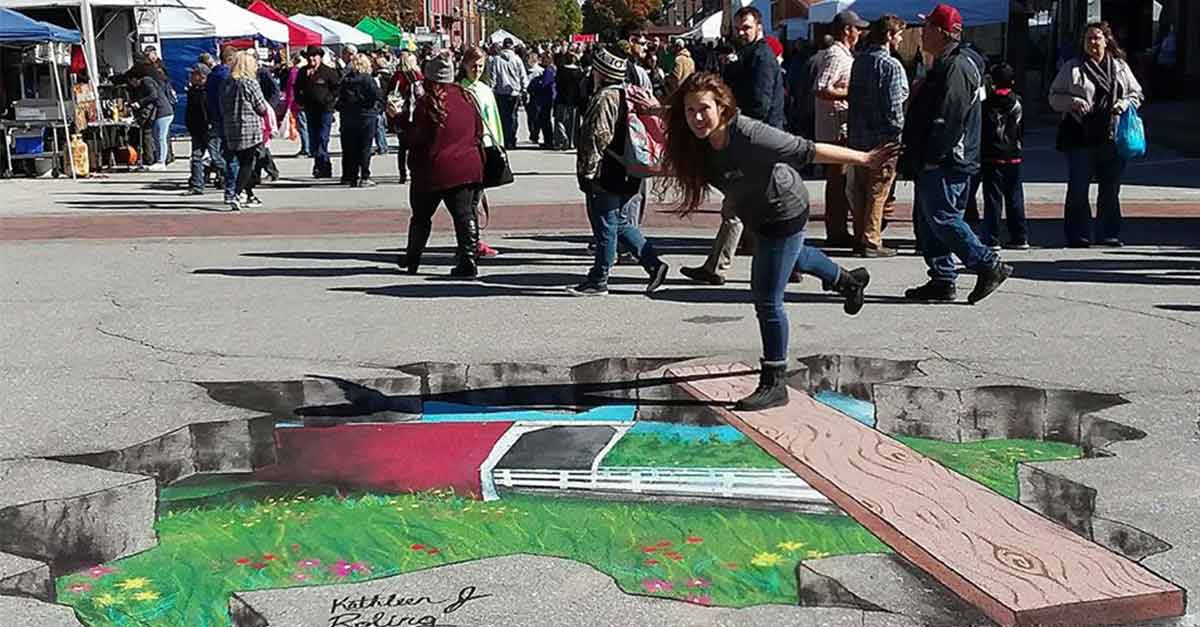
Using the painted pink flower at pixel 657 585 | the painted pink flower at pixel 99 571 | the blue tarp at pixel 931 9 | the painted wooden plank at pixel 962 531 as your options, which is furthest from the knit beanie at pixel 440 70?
the blue tarp at pixel 931 9

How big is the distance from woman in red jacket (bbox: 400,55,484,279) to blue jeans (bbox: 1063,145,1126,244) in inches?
185

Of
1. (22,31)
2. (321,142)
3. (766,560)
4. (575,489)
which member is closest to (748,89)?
(575,489)

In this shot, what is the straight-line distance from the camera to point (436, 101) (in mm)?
10672

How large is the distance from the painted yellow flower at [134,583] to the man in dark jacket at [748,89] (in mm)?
5966

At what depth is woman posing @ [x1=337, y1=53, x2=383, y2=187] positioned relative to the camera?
748 inches

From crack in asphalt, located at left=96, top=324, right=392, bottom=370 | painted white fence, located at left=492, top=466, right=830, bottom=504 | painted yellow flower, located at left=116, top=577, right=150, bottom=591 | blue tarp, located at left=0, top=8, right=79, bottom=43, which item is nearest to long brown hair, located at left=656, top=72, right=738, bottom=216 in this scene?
painted white fence, located at left=492, top=466, right=830, bottom=504

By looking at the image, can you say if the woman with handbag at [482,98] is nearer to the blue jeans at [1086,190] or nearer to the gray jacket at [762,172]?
the blue jeans at [1086,190]

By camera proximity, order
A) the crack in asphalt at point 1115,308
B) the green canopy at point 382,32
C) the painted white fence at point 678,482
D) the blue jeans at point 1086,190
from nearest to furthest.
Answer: the painted white fence at point 678,482, the crack in asphalt at point 1115,308, the blue jeans at point 1086,190, the green canopy at point 382,32

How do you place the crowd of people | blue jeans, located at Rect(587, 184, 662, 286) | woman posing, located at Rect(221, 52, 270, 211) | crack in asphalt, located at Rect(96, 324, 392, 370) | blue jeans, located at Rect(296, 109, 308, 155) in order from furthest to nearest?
blue jeans, located at Rect(296, 109, 308, 155) < woman posing, located at Rect(221, 52, 270, 211) < blue jeans, located at Rect(587, 184, 662, 286) < crack in asphalt, located at Rect(96, 324, 392, 370) < the crowd of people

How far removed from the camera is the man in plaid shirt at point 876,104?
1091 cm

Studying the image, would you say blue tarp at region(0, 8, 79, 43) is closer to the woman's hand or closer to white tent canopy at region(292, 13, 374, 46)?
the woman's hand

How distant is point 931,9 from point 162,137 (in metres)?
11.5

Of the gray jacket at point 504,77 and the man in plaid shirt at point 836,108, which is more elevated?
the gray jacket at point 504,77

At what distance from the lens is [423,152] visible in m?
10.8
